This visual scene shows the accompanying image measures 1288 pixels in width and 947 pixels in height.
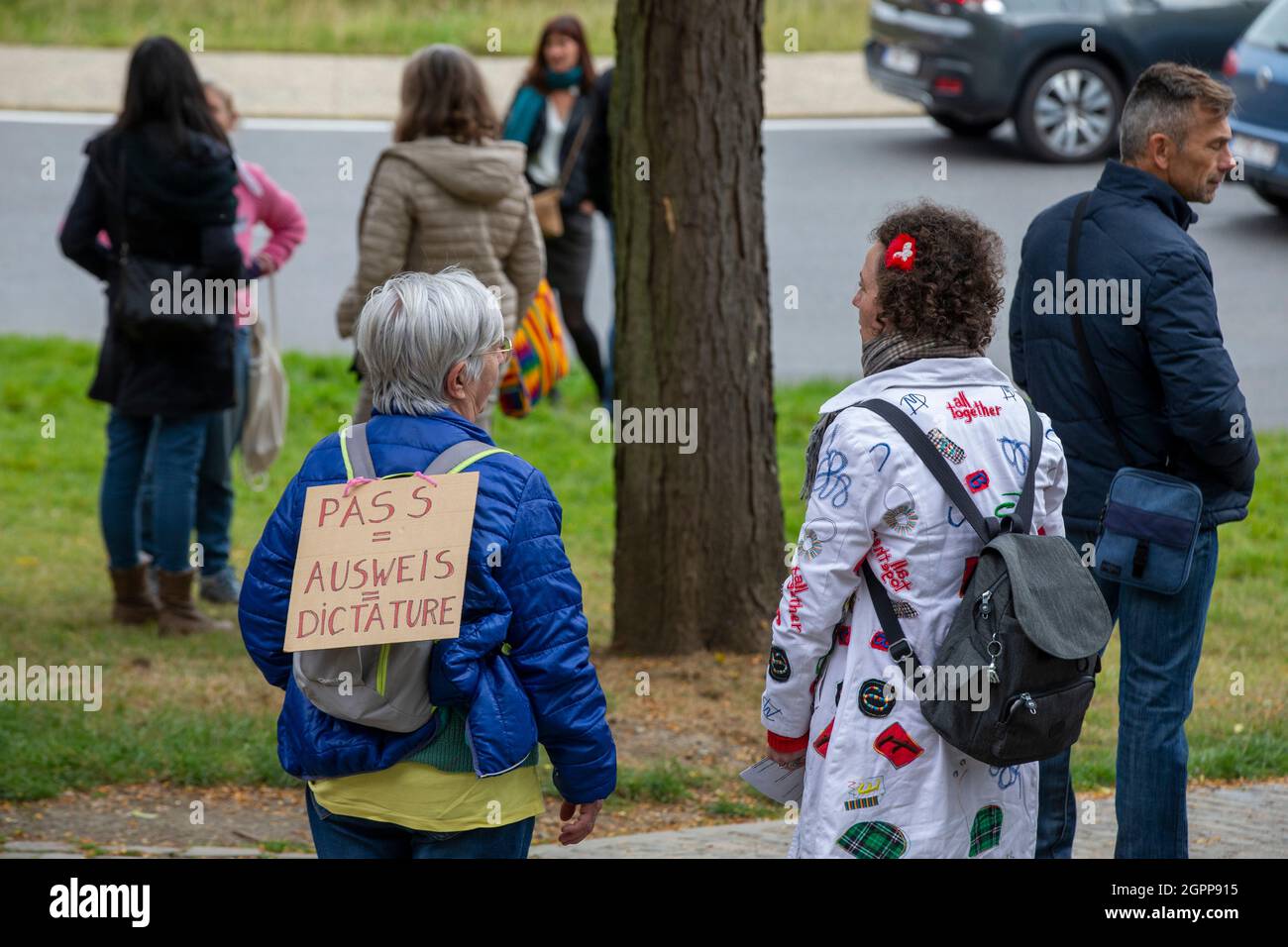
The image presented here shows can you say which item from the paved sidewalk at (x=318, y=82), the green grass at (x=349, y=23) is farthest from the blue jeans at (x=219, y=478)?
the green grass at (x=349, y=23)

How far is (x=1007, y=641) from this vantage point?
307 centimetres

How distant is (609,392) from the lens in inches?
394

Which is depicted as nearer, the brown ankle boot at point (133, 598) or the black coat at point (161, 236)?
the black coat at point (161, 236)

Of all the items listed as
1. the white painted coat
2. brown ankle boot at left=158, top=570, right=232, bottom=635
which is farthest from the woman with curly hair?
brown ankle boot at left=158, top=570, right=232, bottom=635

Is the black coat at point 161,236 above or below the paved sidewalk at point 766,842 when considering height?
above

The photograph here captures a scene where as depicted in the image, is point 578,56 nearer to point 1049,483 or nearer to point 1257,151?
point 1257,151

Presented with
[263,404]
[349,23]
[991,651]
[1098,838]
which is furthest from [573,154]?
[349,23]

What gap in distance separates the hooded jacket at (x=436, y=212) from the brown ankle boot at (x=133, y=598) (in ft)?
4.75

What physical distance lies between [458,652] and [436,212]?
3.44m

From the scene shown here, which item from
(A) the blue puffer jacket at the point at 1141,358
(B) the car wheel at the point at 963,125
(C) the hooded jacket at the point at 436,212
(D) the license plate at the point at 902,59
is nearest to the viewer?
(A) the blue puffer jacket at the point at 1141,358

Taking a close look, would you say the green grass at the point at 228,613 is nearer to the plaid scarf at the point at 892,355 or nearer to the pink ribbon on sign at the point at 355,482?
the plaid scarf at the point at 892,355

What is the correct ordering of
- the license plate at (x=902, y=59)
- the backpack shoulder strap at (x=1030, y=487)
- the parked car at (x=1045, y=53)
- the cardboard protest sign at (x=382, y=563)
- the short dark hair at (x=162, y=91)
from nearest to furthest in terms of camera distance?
the cardboard protest sign at (x=382, y=563) → the backpack shoulder strap at (x=1030, y=487) → the short dark hair at (x=162, y=91) → the parked car at (x=1045, y=53) → the license plate at (x=902, y=59)

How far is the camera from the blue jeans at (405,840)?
3039 mm

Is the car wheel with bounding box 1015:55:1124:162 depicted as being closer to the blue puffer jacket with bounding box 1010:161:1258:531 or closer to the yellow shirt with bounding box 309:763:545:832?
the blue puffer jacket with bounding box 1010:161:1258:531
